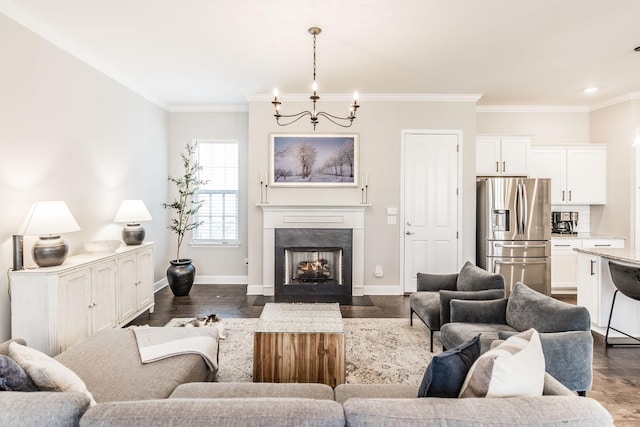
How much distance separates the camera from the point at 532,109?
5559 mm

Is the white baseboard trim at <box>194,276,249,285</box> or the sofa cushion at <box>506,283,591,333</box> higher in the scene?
the sofa cushion at <box>506,283,591,333</box>

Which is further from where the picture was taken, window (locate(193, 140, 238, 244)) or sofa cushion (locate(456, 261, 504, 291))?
window (locate(193, 140, 238, 244))

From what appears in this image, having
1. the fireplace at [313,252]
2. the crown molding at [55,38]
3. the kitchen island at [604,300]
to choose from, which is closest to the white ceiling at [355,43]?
the crown molding at [55,38]

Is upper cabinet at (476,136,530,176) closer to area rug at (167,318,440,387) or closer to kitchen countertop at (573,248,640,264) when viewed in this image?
kitchen countertop at (573,248,640,264)

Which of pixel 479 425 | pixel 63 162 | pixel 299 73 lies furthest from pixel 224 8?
pixel 479 425

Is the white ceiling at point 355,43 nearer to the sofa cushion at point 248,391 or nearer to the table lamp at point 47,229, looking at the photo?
the table lamp at point 47,229

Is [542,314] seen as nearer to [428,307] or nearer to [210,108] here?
[428,307]

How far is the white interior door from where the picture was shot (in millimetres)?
5062

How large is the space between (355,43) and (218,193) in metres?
3.35

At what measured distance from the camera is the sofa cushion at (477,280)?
300 centimetres

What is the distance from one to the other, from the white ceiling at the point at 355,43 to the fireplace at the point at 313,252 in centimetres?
202

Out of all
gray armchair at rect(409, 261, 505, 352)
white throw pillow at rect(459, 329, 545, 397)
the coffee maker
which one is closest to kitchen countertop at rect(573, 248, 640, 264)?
gray armchair at rect(409, 261, 505, 352)

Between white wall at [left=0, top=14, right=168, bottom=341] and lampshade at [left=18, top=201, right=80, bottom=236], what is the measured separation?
0.20m

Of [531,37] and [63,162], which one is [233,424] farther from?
[531,37]
